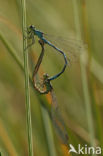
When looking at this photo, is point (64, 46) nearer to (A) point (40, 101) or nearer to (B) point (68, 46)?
(B) point (68, 46)

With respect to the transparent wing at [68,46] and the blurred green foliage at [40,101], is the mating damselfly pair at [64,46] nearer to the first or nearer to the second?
the transparent wing at [68,46]

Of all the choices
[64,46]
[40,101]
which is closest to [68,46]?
[64,46]

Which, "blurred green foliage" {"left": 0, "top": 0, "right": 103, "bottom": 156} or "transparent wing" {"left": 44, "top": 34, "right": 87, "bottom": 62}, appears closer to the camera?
"transparent wing" {"left": 44, "top": 34, "right": 87, "bottom": 62}

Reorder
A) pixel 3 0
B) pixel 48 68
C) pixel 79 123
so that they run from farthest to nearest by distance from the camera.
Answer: pixel 3 0 → pixel 48 68 → pixel 79 123

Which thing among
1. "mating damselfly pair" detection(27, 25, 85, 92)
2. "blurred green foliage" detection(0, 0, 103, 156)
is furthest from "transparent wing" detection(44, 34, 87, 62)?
"blurred green foliage" detection(0, 0, 103, 156)

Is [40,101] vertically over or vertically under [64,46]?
under

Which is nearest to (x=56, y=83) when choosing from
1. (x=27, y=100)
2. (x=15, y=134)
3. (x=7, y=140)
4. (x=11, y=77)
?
(x=11, y=77)

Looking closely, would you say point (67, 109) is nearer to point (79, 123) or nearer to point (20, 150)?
point (79, 123)

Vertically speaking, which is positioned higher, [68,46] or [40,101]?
[68,46]

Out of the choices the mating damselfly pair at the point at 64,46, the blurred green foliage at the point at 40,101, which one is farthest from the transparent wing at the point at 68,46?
the blurred green foliage at the point at 40,101

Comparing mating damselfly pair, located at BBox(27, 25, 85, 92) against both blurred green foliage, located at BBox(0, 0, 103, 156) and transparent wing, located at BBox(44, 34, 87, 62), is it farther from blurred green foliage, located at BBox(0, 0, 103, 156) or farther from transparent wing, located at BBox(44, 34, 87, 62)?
blurred green foliage, located at BBox(0, 0, 103, 156)

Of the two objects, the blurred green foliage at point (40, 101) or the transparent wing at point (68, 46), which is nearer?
the transparent wing at point (68, 46)
